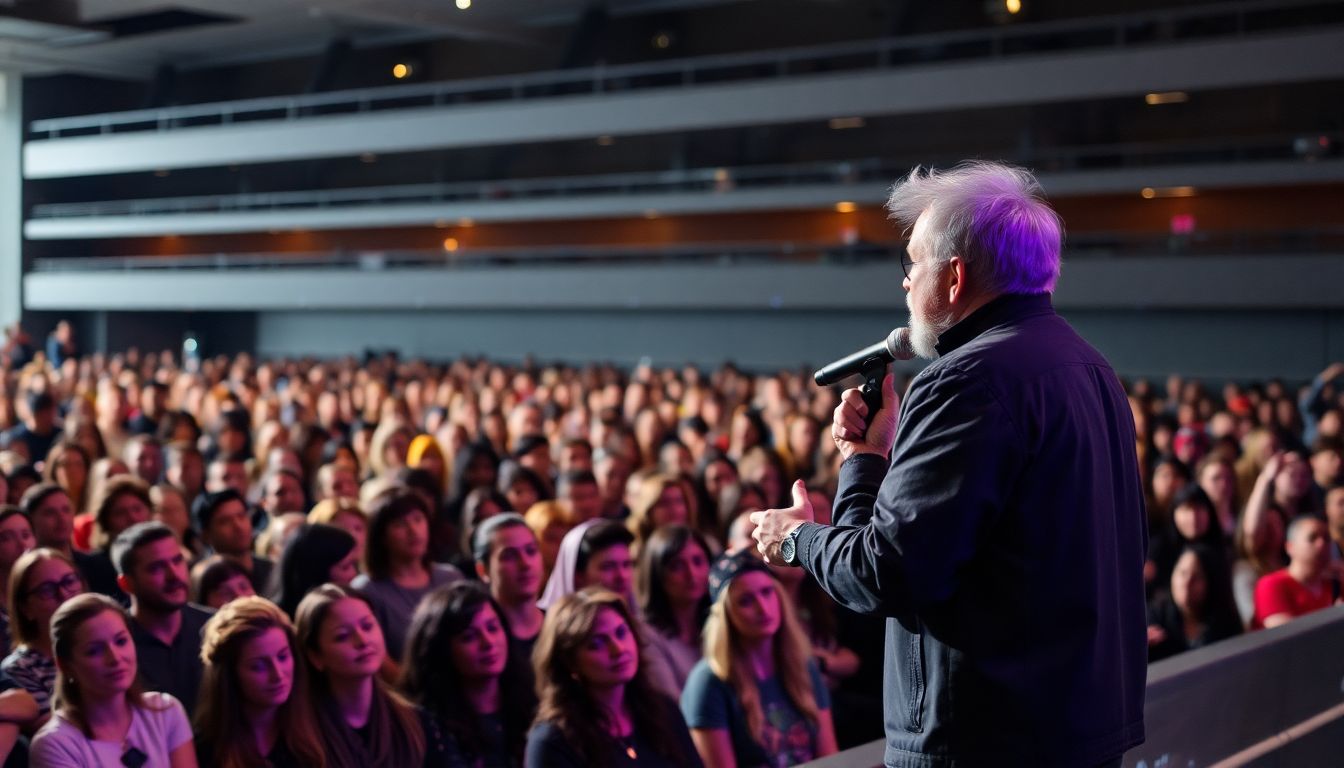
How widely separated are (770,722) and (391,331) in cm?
2892

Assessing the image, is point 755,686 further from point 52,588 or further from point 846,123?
point 846,123

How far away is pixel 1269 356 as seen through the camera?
21.8 m

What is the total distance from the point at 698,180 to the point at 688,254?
1.43m

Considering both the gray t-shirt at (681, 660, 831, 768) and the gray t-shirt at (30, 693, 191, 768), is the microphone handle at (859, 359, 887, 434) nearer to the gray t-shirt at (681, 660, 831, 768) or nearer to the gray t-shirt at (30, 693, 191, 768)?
the gray t-shirt at (681, 660, 831, 768)

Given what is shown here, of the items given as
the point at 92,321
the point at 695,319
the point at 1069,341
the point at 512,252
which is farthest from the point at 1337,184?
the point at 92,321

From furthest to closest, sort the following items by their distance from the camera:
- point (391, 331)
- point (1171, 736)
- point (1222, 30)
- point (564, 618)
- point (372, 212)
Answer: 1. point (391, 331)
2. point (372, 212)
3. point (1222, 30)
4. point (564, 618)
5. point (1171, 736)

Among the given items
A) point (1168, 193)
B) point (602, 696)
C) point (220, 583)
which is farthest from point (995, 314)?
point (1168, 193)

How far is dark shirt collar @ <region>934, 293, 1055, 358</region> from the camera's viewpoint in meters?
2.37

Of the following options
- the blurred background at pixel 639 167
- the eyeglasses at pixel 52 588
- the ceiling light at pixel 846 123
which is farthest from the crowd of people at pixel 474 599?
the ceiling light at pixel 846 123

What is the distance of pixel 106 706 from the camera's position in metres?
4.57

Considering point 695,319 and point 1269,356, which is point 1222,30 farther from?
point 695,319

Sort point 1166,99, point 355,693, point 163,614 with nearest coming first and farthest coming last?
point 355,693 → point 163,614 → point 1166,99

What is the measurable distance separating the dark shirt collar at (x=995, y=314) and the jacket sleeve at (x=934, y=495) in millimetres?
142

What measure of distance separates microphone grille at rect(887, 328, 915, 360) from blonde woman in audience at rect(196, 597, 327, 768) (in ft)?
9.71
